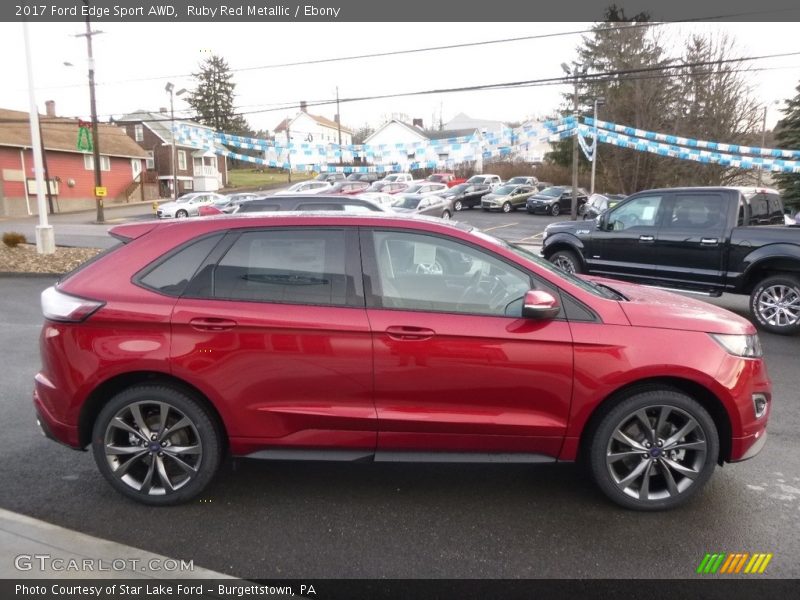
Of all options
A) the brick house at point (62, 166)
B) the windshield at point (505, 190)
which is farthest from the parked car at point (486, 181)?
the brick house at point (62, 166)

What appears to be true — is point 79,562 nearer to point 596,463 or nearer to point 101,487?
point 101,487

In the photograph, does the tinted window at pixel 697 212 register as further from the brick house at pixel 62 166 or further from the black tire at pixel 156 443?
the brick house at pixel 62 166

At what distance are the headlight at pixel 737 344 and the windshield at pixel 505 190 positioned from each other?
3450 cm

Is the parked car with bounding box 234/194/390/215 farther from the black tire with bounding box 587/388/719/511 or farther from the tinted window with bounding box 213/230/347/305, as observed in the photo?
the black tire with bounding box 587/388/719/511

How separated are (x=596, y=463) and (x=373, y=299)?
1558mm

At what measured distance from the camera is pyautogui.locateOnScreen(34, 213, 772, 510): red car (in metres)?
3.21

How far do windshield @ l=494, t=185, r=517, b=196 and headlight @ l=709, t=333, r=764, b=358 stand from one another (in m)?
34.5

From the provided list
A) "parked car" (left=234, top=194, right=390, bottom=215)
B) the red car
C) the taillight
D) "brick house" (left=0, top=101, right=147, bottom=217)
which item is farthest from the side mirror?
"brick house" (left=0, top=101, right=147, bottom=217)

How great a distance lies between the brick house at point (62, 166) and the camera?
39031 mm

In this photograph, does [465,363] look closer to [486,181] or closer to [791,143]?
[791,143]

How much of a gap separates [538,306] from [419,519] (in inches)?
53.8

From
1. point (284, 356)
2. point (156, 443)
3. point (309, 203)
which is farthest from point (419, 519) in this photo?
point (309, 203)

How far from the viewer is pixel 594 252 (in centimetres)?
968

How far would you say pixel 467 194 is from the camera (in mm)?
38188
